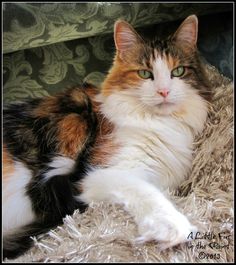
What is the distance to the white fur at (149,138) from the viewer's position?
1.11 meters

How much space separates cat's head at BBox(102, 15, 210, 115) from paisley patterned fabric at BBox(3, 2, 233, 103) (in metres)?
0.19

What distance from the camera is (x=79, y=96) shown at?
4.42 feet

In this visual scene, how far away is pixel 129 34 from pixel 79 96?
0.28 metres

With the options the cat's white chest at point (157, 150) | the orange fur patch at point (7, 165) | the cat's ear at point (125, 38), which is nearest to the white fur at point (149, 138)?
the cat's white chest at point (157, 150)

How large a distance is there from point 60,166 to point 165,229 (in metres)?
0.43

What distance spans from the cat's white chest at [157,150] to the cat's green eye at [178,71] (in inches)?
5.8

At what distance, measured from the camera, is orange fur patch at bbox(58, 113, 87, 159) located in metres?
1.23

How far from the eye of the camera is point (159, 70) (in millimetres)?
1195

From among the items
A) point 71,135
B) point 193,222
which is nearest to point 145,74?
point 71,135

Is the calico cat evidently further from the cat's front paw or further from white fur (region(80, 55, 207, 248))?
the cat's front paw

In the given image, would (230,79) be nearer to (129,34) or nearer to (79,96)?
(129,34)

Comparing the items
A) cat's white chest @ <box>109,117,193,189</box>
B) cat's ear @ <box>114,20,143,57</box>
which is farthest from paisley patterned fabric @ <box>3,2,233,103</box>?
cat's white chest @ <box>109,117,193,189</box>

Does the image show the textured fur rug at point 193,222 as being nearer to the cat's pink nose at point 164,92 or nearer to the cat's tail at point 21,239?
the cat's tail at point 21,239

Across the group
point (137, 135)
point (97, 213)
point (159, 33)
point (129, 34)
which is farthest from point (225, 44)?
point (97, 213)
